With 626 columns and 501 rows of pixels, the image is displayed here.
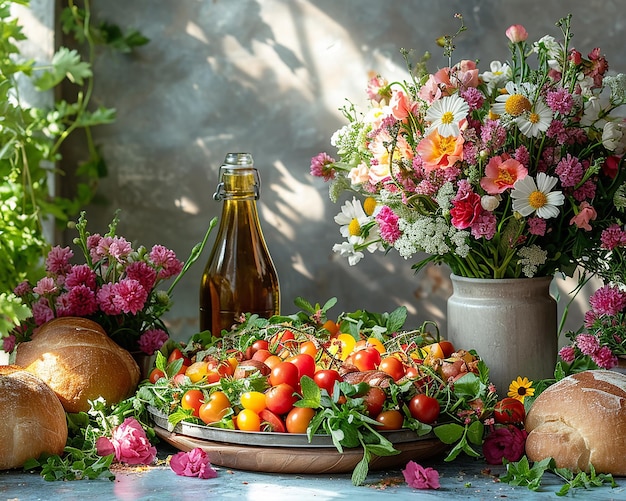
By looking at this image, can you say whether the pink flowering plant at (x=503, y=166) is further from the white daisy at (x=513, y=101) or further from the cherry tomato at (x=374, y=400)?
the cherry tomato at (x=374, y=400)

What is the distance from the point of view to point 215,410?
104 centimetres

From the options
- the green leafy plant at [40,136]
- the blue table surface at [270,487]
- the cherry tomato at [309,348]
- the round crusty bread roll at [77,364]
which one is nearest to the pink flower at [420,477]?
the blue table surface at [270,487]

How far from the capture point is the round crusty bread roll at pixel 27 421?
3.36ft

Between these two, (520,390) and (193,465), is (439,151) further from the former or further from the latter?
(193,465)

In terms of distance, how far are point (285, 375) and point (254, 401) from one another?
0.05 m

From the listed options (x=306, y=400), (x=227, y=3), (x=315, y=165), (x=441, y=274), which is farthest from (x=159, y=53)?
(x=306, y=400)

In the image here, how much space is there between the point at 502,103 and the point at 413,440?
46 cm

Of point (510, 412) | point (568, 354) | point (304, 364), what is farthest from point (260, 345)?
point (568, 354)

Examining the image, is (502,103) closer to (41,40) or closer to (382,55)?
(382,55)

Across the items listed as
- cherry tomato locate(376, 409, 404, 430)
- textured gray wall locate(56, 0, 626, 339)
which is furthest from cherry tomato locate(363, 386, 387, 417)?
textured gray wall locate(56, 0, 626, 339)

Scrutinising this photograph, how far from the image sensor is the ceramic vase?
1.22m

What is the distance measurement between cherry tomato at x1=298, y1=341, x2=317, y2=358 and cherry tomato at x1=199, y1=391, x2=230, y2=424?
149mm

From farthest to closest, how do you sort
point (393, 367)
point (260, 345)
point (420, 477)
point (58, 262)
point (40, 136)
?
point (40, 136), point (58, 262), point (260, 345), point (393, 367), point (420, 477)

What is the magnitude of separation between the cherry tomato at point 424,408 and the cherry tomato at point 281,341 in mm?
213
